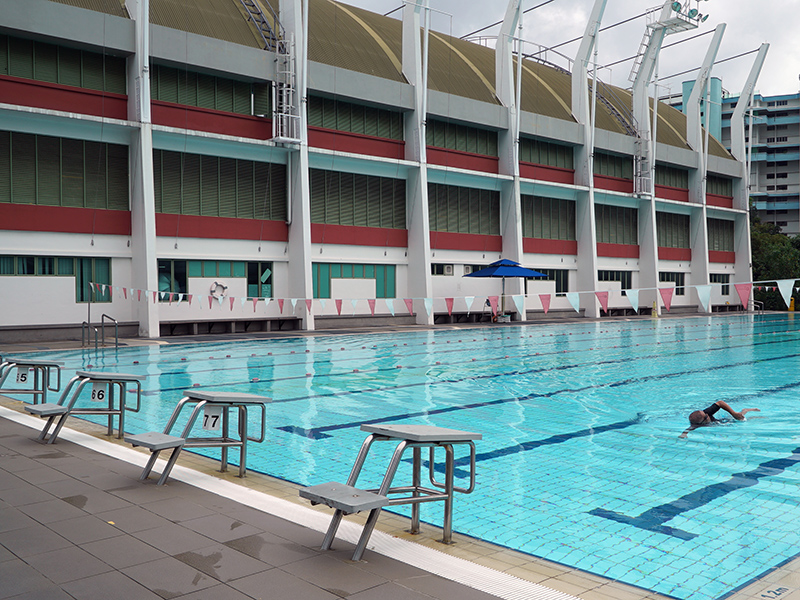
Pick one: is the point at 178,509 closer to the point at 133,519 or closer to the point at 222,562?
the point at 133,519

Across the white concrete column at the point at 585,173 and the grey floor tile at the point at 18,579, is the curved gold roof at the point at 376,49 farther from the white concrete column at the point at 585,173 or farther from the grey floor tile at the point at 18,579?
the grey floor tile at the point at 18,579

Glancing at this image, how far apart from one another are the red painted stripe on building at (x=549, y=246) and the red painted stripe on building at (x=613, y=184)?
4167mm

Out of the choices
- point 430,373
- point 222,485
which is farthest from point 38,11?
point 222,485

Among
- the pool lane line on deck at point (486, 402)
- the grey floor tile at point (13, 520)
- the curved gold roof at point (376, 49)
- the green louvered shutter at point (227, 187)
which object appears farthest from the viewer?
the green louvered shutter at point (227, 187)

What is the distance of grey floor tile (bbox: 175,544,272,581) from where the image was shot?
369 centimetres

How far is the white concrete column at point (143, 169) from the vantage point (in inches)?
872

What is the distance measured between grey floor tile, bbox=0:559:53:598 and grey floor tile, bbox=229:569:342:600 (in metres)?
1.00

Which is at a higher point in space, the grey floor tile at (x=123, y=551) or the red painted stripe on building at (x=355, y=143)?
the red painted stripe on building at (x=355, y=143)

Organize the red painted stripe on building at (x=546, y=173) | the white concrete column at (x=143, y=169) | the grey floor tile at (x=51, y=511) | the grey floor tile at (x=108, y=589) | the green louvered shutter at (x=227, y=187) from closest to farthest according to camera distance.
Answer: the grey floor tile at (x=108, y=589) → the grey floor tile at (x=51, y=511) → the white concrete column at (x=143, y=169) → the green louvered shutter at (x=227, y=187) → the red painted stripe on building at (x=546, y=173)

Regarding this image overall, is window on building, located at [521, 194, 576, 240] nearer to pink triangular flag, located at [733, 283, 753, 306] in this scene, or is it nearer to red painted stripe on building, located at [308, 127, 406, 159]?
red painted stripe on building, located at [308, 127, 406, 159]

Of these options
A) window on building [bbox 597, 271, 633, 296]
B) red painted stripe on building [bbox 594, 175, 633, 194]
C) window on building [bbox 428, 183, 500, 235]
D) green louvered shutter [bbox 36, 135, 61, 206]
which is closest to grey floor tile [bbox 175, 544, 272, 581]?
green louvered shutter [bbox 36, 135, 61, 206]

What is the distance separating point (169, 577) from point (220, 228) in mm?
23083

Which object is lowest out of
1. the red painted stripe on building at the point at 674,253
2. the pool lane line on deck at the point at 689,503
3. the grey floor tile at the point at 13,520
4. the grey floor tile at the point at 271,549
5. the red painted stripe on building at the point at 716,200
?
the pool lane line on deck at the point at 689,503

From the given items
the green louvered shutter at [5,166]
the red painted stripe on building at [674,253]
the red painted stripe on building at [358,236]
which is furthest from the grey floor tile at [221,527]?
the red painted stripe on building at [674,253]
